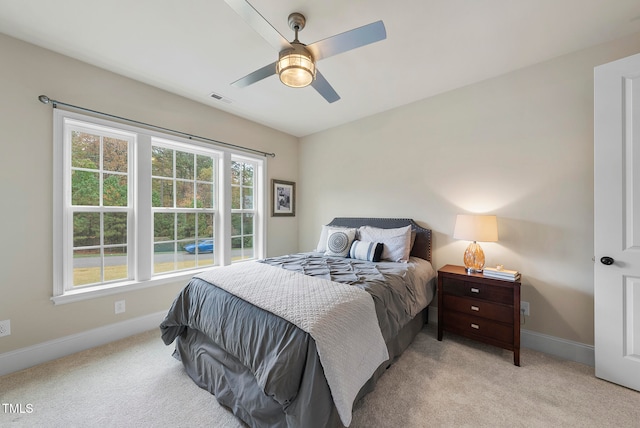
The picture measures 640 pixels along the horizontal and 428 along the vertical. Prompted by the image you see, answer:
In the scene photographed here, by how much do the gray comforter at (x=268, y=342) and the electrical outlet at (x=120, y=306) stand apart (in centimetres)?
88

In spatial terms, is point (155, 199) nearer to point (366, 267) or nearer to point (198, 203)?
point (198, 203)

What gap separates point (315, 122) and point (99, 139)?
258 cm

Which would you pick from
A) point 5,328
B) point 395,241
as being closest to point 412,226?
point 395,241

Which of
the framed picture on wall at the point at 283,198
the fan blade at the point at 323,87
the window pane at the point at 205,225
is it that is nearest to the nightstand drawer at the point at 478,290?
the fan blade at the point at 323,87

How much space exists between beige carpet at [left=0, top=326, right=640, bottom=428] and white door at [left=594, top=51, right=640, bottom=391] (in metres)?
0.27

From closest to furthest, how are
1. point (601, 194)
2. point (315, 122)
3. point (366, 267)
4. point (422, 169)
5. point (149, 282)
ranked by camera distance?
point (601, 194)
point (366, 267)
point (149, 282)
point (422, 169)
point (315, 122)

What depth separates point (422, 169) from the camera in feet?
9.84

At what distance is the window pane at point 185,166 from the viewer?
10.0ft

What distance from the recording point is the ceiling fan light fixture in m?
1.57

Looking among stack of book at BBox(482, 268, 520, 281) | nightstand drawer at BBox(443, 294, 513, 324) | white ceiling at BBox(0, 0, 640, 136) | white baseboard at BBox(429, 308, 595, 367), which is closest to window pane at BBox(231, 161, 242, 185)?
white ceiling at BBox(0, 0, 640, 136)

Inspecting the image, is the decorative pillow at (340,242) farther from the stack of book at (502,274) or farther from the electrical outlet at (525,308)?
the electrical outlet at (525,308)

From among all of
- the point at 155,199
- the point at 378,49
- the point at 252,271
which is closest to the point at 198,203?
the point at 155,199

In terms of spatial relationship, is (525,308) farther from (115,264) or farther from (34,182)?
(34,182)

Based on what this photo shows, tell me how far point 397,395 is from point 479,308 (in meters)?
1.12
